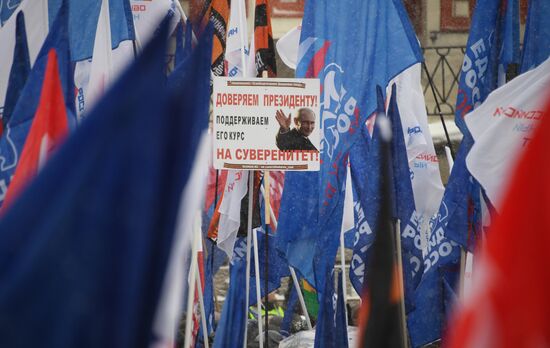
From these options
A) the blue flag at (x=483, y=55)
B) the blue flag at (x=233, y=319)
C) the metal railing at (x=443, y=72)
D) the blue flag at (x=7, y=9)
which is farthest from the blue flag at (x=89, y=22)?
the metal railing at (x=443, y=72)

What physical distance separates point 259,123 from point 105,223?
4.66 m

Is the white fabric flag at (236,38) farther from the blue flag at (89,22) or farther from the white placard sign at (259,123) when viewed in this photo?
the white placard sign at (259,123)

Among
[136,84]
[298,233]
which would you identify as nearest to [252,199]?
[298,233]

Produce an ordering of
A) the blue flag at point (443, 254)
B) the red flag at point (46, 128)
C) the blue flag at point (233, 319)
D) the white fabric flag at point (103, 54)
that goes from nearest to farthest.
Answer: the red flag at point (46, 128), the white fabric flag at point (103, 54), the blue flag at point (443, 254), the blue flag at point (233, 319)

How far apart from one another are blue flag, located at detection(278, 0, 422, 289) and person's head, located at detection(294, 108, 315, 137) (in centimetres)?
13

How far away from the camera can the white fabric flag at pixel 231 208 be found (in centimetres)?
741

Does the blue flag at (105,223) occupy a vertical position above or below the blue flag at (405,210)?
below

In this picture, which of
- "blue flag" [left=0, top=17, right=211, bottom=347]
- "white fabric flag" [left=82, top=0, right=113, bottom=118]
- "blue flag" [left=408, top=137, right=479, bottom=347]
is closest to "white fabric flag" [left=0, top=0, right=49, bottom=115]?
"white fabric flag" [left=82, top=0, right=113, bottom=118]

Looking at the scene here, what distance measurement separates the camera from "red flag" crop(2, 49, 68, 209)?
11.7 feet

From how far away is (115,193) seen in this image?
6.67ft

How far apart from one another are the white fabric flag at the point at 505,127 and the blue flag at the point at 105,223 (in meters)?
3.71

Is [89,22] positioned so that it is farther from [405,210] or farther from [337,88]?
[405,210]

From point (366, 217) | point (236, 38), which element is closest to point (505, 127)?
point (366, 217)

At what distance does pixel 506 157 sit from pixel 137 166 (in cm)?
380
